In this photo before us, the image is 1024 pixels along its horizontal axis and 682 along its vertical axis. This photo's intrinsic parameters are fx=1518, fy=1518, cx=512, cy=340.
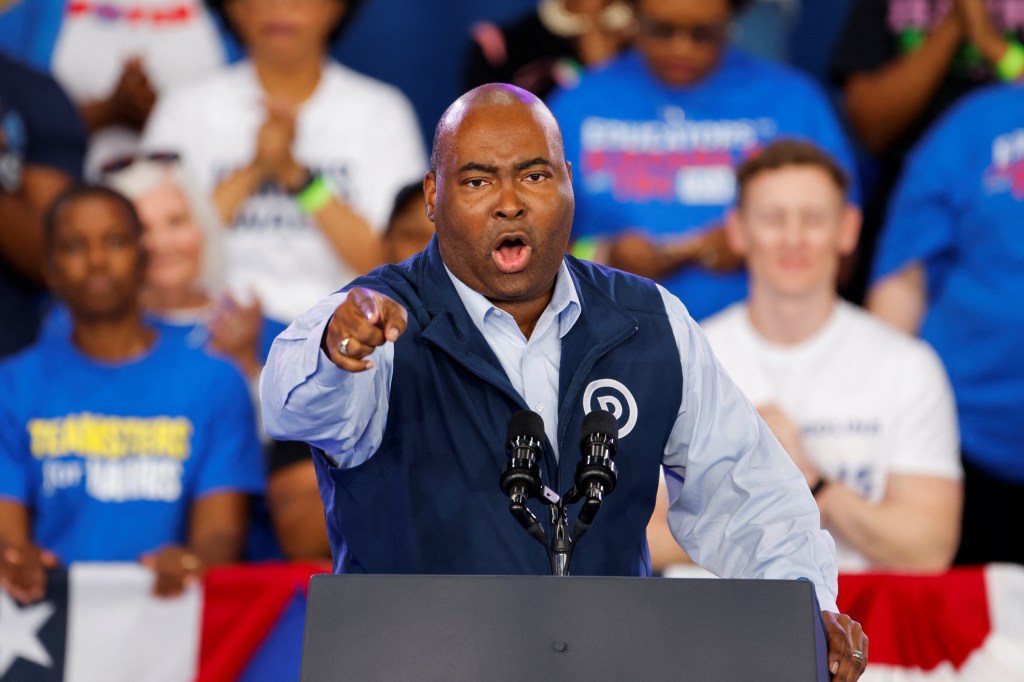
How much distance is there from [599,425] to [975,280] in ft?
10.7

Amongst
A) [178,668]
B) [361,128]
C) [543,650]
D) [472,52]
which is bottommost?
[178,668]

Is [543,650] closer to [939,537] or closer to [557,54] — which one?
[939,537]

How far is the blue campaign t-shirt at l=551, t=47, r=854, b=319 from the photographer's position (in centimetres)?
520

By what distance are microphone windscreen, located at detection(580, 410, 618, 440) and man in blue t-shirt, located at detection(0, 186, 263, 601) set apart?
2.36m

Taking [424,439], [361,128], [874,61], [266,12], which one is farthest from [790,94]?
[424,439]

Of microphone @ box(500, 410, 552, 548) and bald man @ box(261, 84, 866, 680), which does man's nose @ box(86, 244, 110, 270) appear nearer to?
bald man @ box(261, 84, 866, 680)

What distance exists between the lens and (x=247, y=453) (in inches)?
186

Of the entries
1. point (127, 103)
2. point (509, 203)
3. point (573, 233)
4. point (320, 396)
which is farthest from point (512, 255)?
point (127, 103)

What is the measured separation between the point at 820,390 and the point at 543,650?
282 cm

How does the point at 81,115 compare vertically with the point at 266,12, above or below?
below

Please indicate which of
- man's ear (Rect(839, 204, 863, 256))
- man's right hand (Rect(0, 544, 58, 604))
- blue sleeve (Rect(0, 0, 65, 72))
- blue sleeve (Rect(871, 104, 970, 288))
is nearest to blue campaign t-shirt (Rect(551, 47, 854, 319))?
blue sleeve (Rect(871, 104, 970, 288))

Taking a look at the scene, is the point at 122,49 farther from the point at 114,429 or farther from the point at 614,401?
the point at 614,401

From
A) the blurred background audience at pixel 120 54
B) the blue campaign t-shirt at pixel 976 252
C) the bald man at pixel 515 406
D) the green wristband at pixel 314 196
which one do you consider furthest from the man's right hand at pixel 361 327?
the blurred background audience at pixel 120 54

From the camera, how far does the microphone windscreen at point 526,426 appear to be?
2176mm
